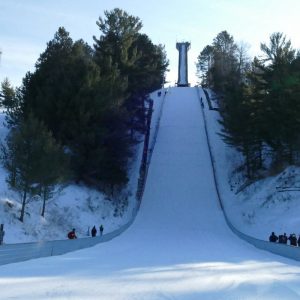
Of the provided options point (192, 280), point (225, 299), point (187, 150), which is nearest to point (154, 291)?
point (225, 299)

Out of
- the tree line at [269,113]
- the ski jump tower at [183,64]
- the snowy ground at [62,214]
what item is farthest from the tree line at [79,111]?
the ski jump tower at [183,64]

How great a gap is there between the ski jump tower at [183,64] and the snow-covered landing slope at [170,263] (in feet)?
204

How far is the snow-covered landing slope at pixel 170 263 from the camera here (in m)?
10.5

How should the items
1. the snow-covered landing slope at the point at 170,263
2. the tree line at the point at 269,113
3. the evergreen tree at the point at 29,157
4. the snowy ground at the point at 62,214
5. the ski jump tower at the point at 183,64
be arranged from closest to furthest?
the snow-covered landing slope at the point at 170,263 < the evergreen tree at the point at 29,157 < the snowy ground at the point at 62,214 < the tree line at the point at 269,113 < the ski jump tower at the point at 183,64

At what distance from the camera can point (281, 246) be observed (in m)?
21.7

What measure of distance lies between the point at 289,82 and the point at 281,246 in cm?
1432

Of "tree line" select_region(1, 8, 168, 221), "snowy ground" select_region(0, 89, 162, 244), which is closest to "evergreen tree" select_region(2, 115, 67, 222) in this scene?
"snowy ground" select_region(0, 89, 162, 244)

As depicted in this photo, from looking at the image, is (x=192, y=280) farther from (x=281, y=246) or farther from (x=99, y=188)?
(x=99, y=188)

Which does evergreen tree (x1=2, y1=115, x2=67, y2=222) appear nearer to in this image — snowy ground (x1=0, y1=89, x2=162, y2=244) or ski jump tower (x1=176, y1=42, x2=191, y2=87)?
snowy ground (x1=0, y1=89, x2=162, y2=244)

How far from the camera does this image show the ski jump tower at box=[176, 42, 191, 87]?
351 ft

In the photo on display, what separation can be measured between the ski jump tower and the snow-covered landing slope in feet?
204

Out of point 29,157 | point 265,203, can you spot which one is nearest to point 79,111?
point 29,157

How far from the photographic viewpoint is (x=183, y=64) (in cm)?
10925

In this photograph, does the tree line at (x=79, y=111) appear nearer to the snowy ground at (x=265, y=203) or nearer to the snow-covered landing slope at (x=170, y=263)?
the snow-covered landing slope at (x=170, y=263)
